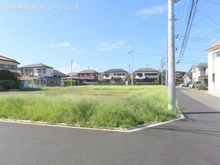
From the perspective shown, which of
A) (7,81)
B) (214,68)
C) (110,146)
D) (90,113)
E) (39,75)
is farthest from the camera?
(39,75)

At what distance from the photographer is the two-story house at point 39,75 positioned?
52.3 m

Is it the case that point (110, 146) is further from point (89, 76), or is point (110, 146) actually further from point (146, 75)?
point (89, 76)

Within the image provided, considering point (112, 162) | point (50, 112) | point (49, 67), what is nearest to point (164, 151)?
point (112, 162)

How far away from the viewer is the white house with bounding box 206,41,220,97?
2202 centimetres

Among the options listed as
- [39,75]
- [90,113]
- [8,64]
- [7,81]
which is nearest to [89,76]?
[39,75]

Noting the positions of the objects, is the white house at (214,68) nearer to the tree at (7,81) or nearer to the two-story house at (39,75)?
the tree at (7,81)

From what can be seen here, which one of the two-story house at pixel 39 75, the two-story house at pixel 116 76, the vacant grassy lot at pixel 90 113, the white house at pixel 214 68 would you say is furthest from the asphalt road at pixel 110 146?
the two-story house at pixel 116 76

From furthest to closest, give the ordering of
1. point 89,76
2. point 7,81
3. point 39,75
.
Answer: point 89,76 < point 39,75 < point 7,81

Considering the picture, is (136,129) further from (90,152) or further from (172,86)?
(172,86)

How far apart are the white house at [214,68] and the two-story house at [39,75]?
41601 mm

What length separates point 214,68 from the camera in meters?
23.0

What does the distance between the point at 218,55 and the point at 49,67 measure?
48756 millimetres

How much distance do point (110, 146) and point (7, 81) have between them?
34.6m

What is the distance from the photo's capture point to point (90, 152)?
4.45 meters
